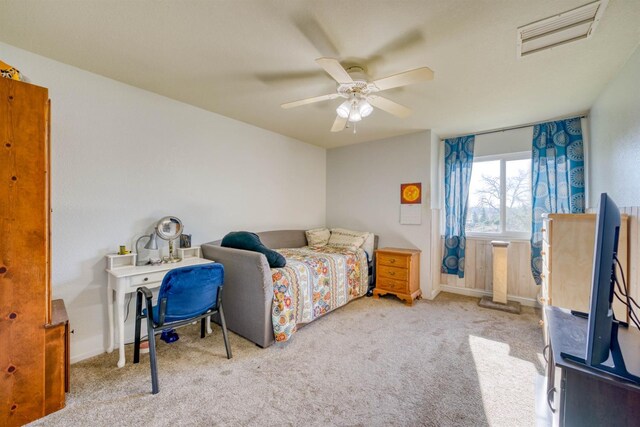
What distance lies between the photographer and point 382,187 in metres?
4.15

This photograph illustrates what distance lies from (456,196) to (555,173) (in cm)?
114

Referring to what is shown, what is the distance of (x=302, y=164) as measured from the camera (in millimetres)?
4367

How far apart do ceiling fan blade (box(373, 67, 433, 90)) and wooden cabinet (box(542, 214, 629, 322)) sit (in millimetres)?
1593

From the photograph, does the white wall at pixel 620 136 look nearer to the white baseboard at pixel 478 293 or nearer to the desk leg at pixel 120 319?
the white baseboard at pixel 478 293

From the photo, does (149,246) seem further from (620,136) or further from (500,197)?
(500,197)

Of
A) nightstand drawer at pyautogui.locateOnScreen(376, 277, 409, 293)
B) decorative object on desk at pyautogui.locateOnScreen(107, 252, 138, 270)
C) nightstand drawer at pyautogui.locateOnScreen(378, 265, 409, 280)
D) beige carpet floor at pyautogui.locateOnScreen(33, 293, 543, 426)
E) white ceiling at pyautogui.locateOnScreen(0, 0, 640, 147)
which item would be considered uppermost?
white ceiling at pyautogui.locateOnScreen(0, 0, 640, 147)

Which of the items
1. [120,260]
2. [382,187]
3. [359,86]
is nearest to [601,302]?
[359,86]

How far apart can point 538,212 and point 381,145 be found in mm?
2286

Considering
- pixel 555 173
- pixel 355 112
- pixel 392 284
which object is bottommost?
pixel 392 284

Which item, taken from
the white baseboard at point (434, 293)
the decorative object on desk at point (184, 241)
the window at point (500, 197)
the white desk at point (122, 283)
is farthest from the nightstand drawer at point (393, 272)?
the white desk at point (122, 283)

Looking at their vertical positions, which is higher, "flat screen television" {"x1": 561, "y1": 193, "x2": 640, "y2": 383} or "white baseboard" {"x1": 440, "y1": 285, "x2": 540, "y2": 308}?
"flat screen television" {"x1": 561, "y1": 193, "x2": 640, "y2": 383}

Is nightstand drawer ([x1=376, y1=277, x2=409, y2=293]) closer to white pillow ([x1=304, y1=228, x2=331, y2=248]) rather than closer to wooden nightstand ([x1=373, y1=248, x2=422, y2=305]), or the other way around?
wooden nightstand ([x1=373, y1=248, x2=422, y2=305])

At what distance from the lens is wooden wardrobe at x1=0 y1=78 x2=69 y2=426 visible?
144cm

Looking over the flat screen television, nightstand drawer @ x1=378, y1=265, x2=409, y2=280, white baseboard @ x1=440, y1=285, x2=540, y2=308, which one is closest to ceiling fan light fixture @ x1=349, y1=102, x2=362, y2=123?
the flat screen television
